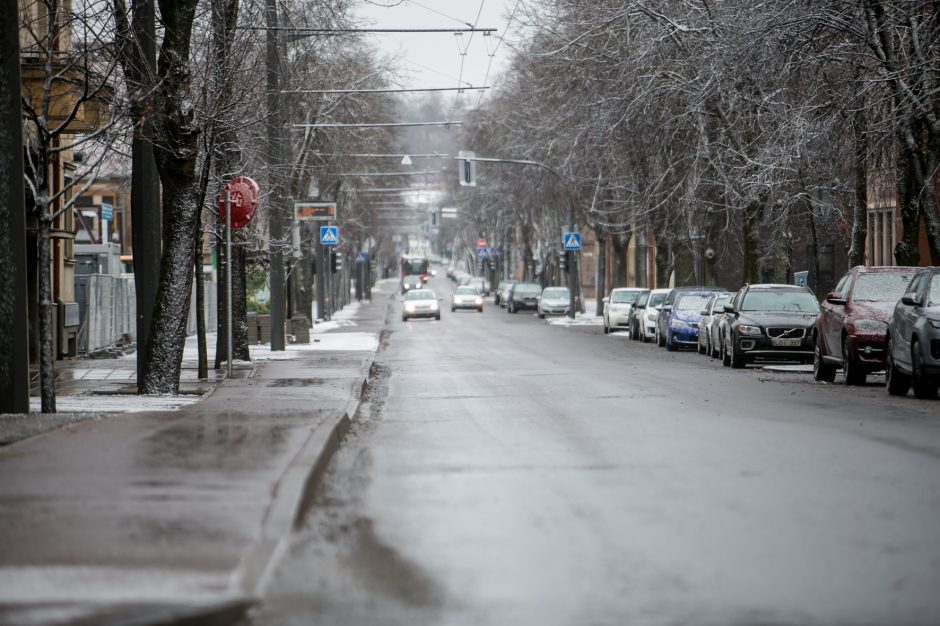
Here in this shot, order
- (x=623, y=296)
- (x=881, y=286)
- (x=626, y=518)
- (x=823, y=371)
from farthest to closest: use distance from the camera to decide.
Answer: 1. (x=623, y=296)
2. (x=823, y=371)
3. (x=881, y=286)
4. (x=626, y=518)

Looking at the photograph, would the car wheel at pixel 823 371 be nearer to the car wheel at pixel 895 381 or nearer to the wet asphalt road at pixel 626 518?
the car wheel at pixel 895 381

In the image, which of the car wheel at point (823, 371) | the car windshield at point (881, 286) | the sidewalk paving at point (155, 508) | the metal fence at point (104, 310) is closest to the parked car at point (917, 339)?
the car windshield at point (881, 286)

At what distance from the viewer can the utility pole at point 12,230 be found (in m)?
15.1

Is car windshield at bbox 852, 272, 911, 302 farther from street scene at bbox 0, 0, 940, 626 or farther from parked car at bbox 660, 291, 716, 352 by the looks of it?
parked car at bbox 660, 291, 716, 352

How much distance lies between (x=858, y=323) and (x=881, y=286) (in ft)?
4.78

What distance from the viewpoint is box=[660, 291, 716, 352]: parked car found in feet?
124

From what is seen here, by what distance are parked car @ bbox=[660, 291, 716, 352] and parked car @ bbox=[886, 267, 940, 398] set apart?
16.6 m

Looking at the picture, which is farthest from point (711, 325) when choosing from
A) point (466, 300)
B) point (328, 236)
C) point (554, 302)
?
point (466, 300)

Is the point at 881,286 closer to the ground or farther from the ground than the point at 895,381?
farther from the ground

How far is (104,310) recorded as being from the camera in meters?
35.2

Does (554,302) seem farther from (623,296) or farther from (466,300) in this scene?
(623,296)

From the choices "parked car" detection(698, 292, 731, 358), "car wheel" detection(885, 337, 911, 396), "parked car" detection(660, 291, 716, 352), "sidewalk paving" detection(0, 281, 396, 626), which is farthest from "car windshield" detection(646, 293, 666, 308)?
"sidewalk paving" detection(0, 281, 396, 626)

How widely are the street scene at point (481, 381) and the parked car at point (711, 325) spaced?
0.98ft

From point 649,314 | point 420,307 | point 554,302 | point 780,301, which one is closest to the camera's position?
point 780,301
